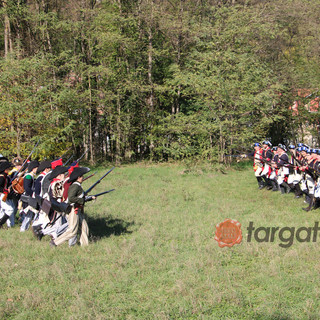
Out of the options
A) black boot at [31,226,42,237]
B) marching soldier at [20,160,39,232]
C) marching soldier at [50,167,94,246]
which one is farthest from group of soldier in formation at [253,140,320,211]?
marching soldier at [20,160,39,232]

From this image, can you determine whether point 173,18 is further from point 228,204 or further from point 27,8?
point 228,204

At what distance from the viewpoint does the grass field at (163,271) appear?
5809 millimetres

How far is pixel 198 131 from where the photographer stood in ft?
81.4

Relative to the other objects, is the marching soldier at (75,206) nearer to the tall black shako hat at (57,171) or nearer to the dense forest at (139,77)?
the tall black shako hat at (57,171)

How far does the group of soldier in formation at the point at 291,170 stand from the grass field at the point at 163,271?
92 cm

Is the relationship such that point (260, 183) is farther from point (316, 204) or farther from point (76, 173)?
point (76, 173)

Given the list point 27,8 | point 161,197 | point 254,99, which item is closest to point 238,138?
point 254,99

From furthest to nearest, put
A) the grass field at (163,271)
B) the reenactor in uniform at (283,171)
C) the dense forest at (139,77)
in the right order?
the dense forest at (139,77) < the reenactor in uniform at (283,171) < the grass field at (163,271)

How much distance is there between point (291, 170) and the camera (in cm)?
1441

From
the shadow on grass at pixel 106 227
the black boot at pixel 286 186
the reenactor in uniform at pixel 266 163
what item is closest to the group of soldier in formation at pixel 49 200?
the shadow on grass at pixel 106 227

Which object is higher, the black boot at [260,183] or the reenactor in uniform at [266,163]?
the reenactor in uniform at [266,163]

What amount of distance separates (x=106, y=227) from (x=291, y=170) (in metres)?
7.22

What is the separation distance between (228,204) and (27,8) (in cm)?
1857

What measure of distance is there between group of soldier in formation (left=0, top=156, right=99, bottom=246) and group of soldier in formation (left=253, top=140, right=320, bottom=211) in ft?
22.9
